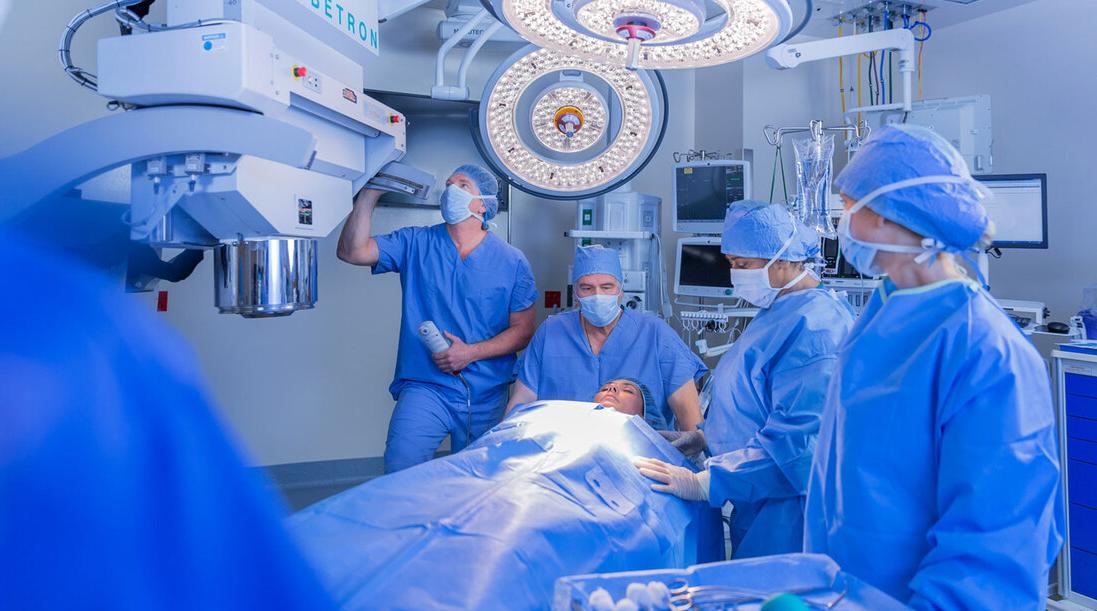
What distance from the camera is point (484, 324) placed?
274cm

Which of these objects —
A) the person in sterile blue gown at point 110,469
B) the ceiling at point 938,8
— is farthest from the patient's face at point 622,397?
the ceiling at point 938,8

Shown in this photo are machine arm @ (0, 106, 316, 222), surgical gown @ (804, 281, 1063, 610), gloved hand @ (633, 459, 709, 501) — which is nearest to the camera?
surgical gown @ (804, 281, 1063, 610)

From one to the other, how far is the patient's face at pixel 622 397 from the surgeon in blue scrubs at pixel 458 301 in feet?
1.56

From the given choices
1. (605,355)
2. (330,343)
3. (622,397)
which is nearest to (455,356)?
(605,355)

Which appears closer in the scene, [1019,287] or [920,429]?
[920,429]

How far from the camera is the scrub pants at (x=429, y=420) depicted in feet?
8.41

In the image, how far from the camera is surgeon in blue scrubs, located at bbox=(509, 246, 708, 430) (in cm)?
250

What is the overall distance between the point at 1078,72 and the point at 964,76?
551 mm

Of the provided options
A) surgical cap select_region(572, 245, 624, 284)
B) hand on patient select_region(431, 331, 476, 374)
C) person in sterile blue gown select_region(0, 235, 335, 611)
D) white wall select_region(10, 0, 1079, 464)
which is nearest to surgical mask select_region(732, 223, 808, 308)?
surgical cap select_region(572, 245, 624, 284)

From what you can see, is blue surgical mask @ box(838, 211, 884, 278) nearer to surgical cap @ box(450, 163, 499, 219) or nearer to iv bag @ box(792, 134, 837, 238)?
iv bag @ box(792, 134, 837, 238)

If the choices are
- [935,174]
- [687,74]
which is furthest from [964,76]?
[935,174]

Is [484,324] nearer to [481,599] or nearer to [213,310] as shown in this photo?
[213,310]

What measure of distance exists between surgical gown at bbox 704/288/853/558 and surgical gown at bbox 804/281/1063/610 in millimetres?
330

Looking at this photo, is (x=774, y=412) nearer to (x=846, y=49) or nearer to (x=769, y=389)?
(x=769, y=389)
